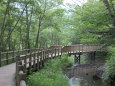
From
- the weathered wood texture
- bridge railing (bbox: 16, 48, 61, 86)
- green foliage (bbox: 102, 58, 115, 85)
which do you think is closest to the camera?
bridge railing (bbox: 16, 48, 61, 86)

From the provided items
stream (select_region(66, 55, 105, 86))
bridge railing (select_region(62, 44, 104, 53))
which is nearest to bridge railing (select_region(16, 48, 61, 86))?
stream (select_region(66, 55, 105, 86))

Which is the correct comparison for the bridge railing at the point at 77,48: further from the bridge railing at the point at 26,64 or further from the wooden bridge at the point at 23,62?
the bridge railing at the point at 26,64

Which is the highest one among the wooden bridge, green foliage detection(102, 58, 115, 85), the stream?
the wooden bridge

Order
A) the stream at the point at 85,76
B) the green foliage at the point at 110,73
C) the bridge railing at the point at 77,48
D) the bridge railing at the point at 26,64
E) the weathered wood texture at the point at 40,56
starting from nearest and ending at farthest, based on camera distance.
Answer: the bridge railing at the point at 26,64, the weathered wood texture at the point at 40,56, the green foliage at the point at 110,73, the stream at the point at 85,76, the bridge railing at the point at 77,48

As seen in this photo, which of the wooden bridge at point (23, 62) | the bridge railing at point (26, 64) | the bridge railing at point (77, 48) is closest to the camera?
the bridge railing at point (26, 64)

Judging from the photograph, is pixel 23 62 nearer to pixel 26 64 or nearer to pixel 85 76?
pixel 26 64

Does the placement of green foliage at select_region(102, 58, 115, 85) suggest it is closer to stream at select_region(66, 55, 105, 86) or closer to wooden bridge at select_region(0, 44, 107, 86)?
stream at select_region(66, 55, 105, 86)

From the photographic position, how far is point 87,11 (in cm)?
916

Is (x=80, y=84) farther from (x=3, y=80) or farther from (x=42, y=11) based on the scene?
(x=42, y=11)

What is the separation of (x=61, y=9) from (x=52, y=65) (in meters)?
11.4

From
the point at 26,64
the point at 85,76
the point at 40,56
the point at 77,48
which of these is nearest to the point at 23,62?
the point at 26,64

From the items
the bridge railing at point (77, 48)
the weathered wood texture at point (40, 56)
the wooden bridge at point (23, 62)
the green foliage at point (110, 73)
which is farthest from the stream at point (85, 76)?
the bridge railing at point (77, 48)

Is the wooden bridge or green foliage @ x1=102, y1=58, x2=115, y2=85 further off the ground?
the wooden bridge

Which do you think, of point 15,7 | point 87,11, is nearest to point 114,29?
point 87,11
